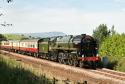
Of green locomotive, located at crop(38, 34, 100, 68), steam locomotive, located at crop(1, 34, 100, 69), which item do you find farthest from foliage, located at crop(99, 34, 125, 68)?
green locomotive, located at crop(38, 34, 100, 68)

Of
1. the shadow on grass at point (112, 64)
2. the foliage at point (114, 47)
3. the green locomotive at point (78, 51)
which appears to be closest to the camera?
the green locomotive at point (78, 51)

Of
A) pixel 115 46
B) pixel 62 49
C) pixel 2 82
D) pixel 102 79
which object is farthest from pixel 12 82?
pixel 115 46

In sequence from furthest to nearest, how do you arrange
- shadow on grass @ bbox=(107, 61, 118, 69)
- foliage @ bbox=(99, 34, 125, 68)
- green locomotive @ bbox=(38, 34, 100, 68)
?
1. foliage @ bbox=(99, 34, 125, 68)
2. shadow on grass @ bbox=(107, 61, 118, 69)
3. green locomotive @ bbox=(38, 34, 100, 68)

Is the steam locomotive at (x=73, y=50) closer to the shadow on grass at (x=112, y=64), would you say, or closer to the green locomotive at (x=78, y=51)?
the green locomotive at (x=78, y=51)

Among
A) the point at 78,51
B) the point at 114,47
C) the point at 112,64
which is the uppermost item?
the point at 114,47

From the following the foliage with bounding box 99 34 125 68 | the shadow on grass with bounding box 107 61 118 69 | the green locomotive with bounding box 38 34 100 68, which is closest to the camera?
the green locomotive with bounding box 38 34 100 68

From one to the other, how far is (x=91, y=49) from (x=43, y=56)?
15.1m

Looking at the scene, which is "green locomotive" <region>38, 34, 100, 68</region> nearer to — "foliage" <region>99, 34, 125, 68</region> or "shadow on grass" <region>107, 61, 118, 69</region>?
"shadow on grass" <region>107, 61, 118, 69</region>

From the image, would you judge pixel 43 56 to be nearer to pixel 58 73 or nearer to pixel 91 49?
pixel 91 49

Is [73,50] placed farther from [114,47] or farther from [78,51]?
[114,47]


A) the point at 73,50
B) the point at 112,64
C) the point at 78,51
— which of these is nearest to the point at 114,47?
the point at 112,64

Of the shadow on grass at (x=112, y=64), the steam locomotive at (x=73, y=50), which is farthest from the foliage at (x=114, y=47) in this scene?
the steam locomotive at (x=73, y=50)

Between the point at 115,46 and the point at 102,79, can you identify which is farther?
the point at 115,46

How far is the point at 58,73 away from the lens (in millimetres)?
29578
